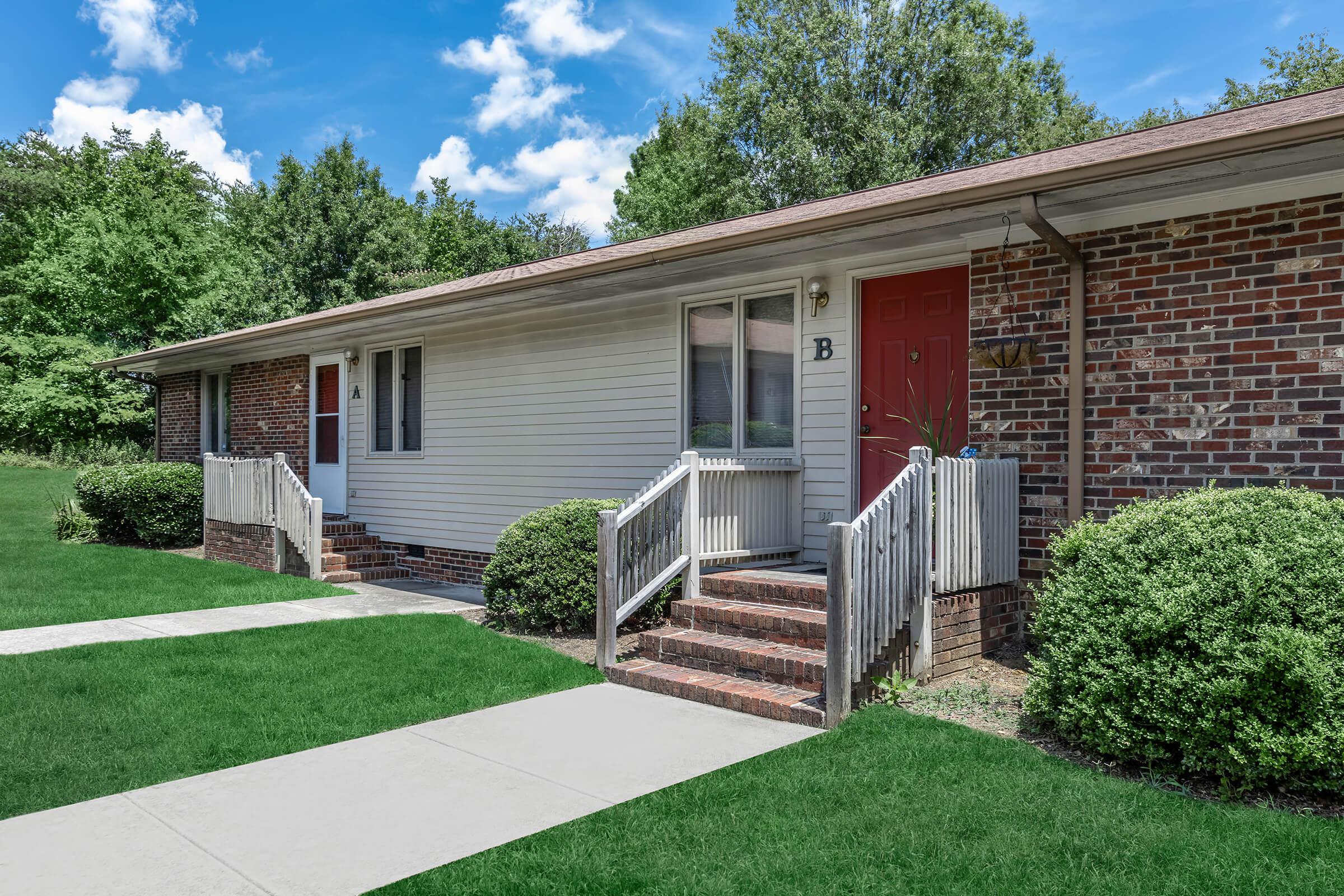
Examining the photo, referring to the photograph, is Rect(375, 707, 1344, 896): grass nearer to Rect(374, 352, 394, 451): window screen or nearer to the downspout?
the downspout

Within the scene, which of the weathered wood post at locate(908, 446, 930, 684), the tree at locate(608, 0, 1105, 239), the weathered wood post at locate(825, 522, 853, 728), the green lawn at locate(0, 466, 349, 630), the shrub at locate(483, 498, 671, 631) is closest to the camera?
the weathered wood post at locate(825, 522, 853, 728)

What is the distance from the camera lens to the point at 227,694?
17.0 ft

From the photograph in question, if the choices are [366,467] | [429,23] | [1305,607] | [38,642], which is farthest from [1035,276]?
[429,23]

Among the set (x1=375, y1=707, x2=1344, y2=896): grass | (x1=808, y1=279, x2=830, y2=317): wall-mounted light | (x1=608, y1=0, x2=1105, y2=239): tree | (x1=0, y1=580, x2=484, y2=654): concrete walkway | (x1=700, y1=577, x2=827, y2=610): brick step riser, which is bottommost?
(x1=0, y1=580, x2=484, y2=654): concrete walkway

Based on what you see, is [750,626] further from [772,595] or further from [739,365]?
[739,365]

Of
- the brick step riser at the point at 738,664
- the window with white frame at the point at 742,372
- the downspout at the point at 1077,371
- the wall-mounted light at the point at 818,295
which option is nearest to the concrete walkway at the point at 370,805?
the brick step riser at the point at 738,664

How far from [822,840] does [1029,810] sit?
82cm

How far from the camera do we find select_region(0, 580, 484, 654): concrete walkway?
6574 millimetres

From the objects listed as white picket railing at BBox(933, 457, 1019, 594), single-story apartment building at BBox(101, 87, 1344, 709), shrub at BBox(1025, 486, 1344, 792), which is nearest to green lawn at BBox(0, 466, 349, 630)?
single-story apartment building at BBox(101, 87, 1344, 709)

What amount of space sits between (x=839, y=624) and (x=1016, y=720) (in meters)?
0.96

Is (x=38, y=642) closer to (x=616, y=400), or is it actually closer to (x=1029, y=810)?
(x=616, y=400)

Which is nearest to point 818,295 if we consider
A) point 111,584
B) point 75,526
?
point 111,584

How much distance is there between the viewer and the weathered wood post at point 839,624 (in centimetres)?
458

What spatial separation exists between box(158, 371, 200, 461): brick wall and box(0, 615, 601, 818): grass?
31.4 feet
